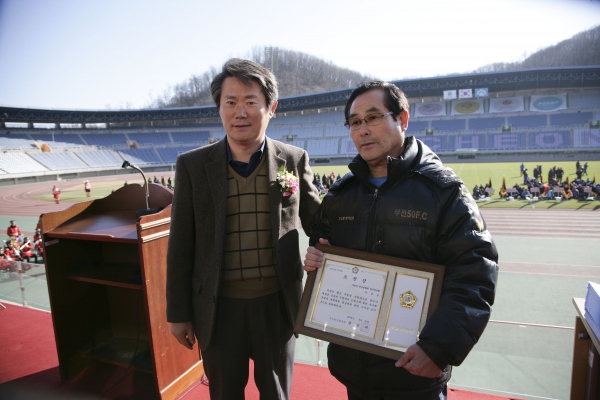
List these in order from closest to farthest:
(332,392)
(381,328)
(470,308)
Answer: (470,308), (381,328), (332,392)

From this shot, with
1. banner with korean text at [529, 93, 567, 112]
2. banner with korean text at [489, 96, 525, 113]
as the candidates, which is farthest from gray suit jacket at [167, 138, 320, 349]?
banner with korean text at [529, 93, 567, 112]

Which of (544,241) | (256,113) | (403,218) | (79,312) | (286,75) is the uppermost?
(286,75)

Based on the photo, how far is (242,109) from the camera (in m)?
1.82

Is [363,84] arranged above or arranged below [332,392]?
above

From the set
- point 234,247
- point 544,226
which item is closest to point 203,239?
point 234,247

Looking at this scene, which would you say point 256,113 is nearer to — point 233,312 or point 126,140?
point 233,312

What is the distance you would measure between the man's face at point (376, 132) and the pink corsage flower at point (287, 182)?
43 centimetres

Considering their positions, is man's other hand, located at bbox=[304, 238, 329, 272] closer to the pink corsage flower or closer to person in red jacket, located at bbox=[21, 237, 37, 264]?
the pink corsage flower

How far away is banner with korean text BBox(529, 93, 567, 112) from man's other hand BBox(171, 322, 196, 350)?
6376 cm

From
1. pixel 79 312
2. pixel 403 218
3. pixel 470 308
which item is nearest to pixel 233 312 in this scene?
pixel 403 218

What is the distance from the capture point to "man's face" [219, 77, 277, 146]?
5.95 feet

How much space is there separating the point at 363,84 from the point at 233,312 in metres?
1.34

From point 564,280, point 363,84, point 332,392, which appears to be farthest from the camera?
point 564,280

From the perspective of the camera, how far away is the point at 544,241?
9805 mm
